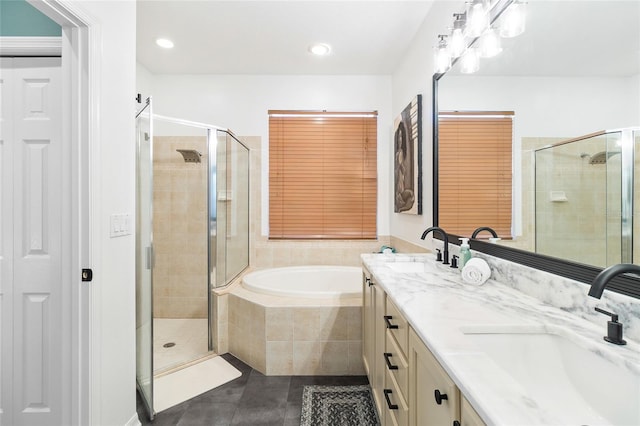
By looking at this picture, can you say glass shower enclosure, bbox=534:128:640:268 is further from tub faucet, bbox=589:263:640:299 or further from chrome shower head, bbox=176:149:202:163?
chrome shower head, bbox=176:149:202:163

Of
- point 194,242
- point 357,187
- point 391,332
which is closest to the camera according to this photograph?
point 391,332

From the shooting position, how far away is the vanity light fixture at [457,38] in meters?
1.59

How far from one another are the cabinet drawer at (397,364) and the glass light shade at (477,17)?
150 cm

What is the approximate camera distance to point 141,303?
1.77m

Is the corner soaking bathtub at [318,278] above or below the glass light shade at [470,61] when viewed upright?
below

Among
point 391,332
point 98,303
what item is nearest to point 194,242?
point 98,303

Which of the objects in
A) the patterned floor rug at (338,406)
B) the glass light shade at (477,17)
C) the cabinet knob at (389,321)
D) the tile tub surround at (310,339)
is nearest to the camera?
the cabinet knob at (389,321)

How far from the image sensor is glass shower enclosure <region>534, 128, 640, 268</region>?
804 mm

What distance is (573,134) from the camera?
971 millimetres

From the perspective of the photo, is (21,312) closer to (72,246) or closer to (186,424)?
(72,246)

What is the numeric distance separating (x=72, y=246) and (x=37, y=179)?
484 millimetres

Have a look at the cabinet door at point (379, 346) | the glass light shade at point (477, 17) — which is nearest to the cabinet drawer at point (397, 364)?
the cabinet door at point (379, 346)

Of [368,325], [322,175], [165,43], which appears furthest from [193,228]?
[368,325]

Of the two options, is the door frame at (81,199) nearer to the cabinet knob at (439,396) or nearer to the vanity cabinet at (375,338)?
the vanity cabinet at (375,338)
